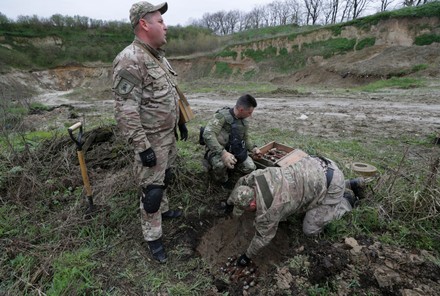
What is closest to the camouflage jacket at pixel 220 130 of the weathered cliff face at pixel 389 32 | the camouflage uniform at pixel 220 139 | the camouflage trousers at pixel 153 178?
the camouflage uniform at pixel 220 139

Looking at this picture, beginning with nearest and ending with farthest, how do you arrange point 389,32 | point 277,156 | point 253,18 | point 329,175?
1. point 329,175
2. point 277,156
3. point 389,32
4. point 253,18

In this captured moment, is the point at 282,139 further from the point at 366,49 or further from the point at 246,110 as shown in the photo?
the point at 366,49

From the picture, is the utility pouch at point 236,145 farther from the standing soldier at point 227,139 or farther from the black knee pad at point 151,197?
the black knee pad at point 151,197

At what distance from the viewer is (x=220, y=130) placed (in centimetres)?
326

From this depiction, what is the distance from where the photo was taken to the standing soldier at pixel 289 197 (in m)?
2.29

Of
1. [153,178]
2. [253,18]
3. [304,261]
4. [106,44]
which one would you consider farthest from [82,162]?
[253,18]

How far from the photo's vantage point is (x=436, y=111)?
7.34 metres

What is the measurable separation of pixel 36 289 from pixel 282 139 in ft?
15.3

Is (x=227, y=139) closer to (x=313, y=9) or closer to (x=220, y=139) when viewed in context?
(x=220, y=139)

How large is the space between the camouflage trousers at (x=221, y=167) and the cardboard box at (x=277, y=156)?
0.16 meters

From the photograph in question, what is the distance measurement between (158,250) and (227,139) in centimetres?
153

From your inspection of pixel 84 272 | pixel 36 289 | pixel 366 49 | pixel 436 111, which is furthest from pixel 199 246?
pixel 366 49

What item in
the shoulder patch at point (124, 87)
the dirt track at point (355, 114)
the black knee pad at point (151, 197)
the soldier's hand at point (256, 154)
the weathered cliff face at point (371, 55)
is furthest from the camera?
the weathered cliff face at point (371, 55)

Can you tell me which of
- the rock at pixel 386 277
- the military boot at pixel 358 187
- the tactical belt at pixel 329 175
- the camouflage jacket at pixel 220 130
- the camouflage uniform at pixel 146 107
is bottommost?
the rock at pixel 386 277
